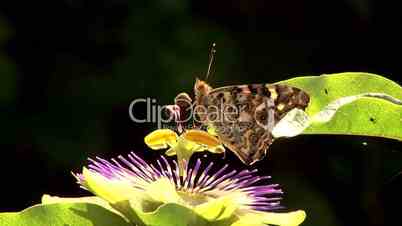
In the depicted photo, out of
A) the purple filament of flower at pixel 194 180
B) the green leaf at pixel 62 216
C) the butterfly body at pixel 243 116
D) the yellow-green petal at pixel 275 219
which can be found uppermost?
the butterfly body at pixel 243 116

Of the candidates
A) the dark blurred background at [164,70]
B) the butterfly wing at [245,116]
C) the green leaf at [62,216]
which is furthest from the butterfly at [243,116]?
the dark blurred background at [164,70]

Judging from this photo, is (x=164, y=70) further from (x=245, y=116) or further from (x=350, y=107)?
(x=350, y=107)

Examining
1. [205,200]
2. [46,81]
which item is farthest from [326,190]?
[205,200]

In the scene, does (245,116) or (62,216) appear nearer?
→ (62,216)

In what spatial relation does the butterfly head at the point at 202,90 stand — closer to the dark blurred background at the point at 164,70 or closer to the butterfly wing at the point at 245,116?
the butterfly wing at the point at 245,116

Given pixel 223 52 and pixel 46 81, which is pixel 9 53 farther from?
pixel 223 52

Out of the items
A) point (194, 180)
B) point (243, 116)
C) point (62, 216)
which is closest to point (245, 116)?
point (243, 116)

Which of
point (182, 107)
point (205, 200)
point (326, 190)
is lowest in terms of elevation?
point (326, 190)
